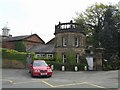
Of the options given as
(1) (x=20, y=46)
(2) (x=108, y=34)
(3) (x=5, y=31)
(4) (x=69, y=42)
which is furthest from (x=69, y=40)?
(3) (x=5, y=31)

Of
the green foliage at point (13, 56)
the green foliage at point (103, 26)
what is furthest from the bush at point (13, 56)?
the green foliage at point (103, 26)

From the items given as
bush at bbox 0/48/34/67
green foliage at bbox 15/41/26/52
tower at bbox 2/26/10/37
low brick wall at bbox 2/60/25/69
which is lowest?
low brick wall at bbox 2/60/25/69

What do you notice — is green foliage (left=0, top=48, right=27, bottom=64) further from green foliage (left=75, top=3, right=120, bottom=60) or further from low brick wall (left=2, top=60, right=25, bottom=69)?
green foliage (left=75, top=3, right=120, bottom=60)

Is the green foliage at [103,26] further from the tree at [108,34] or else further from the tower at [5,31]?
the tower at [5,31]

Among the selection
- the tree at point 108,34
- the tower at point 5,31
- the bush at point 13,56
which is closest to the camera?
the bush at point 13,56

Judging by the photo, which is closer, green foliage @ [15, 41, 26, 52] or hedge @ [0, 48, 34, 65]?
hedge @ [0, 48, 34, 65]

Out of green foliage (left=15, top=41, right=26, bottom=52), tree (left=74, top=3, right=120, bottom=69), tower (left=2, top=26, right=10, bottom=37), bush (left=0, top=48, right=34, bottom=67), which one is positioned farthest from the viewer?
tower (left=2, top=26, right=10, bottom=37)

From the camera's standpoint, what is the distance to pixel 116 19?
44.1 m

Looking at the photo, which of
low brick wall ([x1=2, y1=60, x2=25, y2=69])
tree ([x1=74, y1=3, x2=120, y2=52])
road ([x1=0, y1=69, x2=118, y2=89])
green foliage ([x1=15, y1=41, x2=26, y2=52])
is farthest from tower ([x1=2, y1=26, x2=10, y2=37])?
road ([x1=0, y1=69, x2=118, y2=89])

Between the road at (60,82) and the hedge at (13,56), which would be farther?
the hedge at (13,56)

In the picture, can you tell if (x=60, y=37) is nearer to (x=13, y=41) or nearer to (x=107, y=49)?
(x=107, y=49)

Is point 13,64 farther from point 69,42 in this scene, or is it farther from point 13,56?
point 69,42

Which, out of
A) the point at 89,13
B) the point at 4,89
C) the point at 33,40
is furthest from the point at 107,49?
the point at 4,89

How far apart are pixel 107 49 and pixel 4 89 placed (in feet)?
93.4
